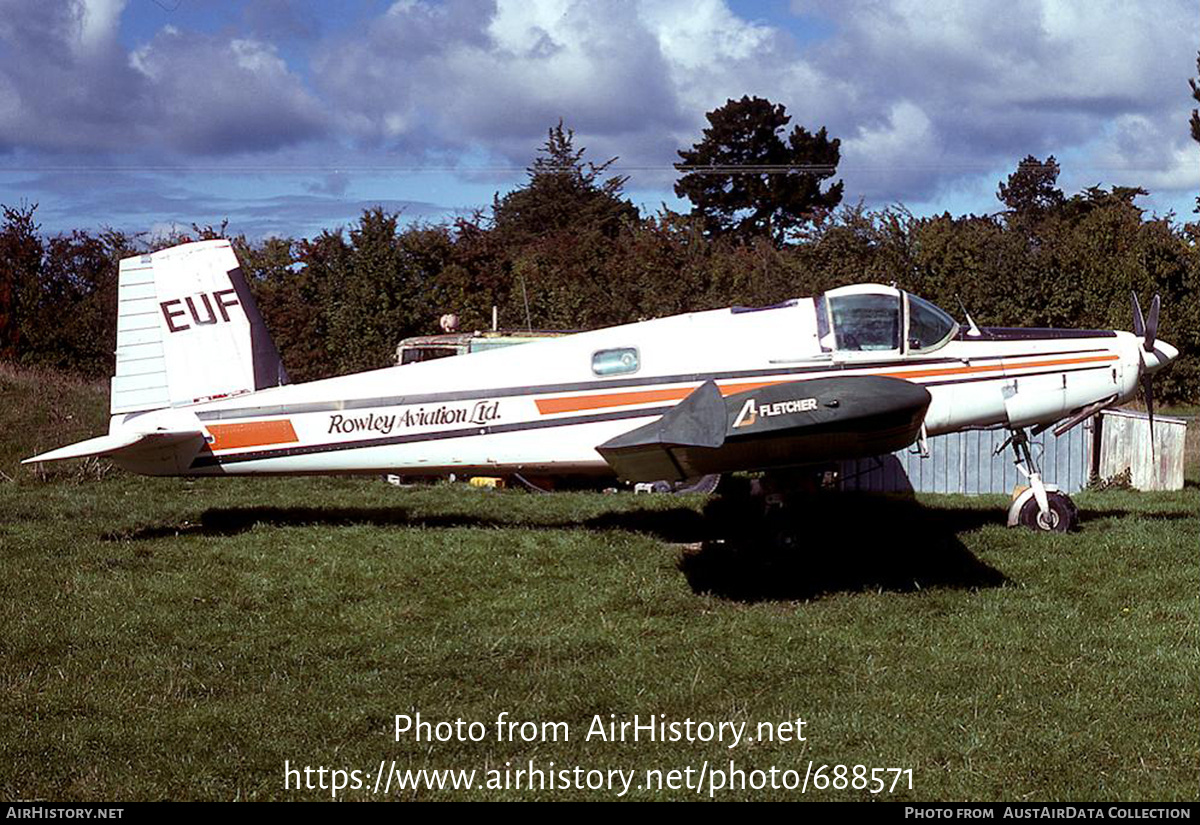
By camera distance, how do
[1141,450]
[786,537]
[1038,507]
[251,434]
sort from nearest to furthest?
1. [786,537]
2. [251,434]
3. [1038,507]
4. [1141,450]

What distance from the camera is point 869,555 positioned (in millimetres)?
10297

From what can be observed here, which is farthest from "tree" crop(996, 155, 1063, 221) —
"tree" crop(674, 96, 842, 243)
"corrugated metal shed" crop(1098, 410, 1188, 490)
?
"corrugated metal shed" crop(1098, 410, 1188, 490)

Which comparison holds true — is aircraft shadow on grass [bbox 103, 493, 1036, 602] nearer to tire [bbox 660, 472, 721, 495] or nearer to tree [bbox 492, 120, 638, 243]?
tire [bbox 660, 472, 721, 495]

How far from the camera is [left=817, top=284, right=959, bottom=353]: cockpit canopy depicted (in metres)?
10.2

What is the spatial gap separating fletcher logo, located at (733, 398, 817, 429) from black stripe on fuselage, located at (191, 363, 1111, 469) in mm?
1794

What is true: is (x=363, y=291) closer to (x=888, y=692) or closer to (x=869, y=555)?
(x=869, y=555)

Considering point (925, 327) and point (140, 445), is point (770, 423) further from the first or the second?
point (140, 445)

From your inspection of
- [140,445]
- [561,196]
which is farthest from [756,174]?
[140,445]

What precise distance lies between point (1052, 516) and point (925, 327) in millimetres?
2495

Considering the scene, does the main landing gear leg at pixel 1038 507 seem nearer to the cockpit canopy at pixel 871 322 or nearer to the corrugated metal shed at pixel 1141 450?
the cockpit canopy at pixel 871 322

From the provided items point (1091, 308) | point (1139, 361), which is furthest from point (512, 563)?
point (1091, 308)

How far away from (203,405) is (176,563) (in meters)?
1.87

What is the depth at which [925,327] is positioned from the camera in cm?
1042

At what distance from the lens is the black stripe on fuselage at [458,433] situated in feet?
34.2
